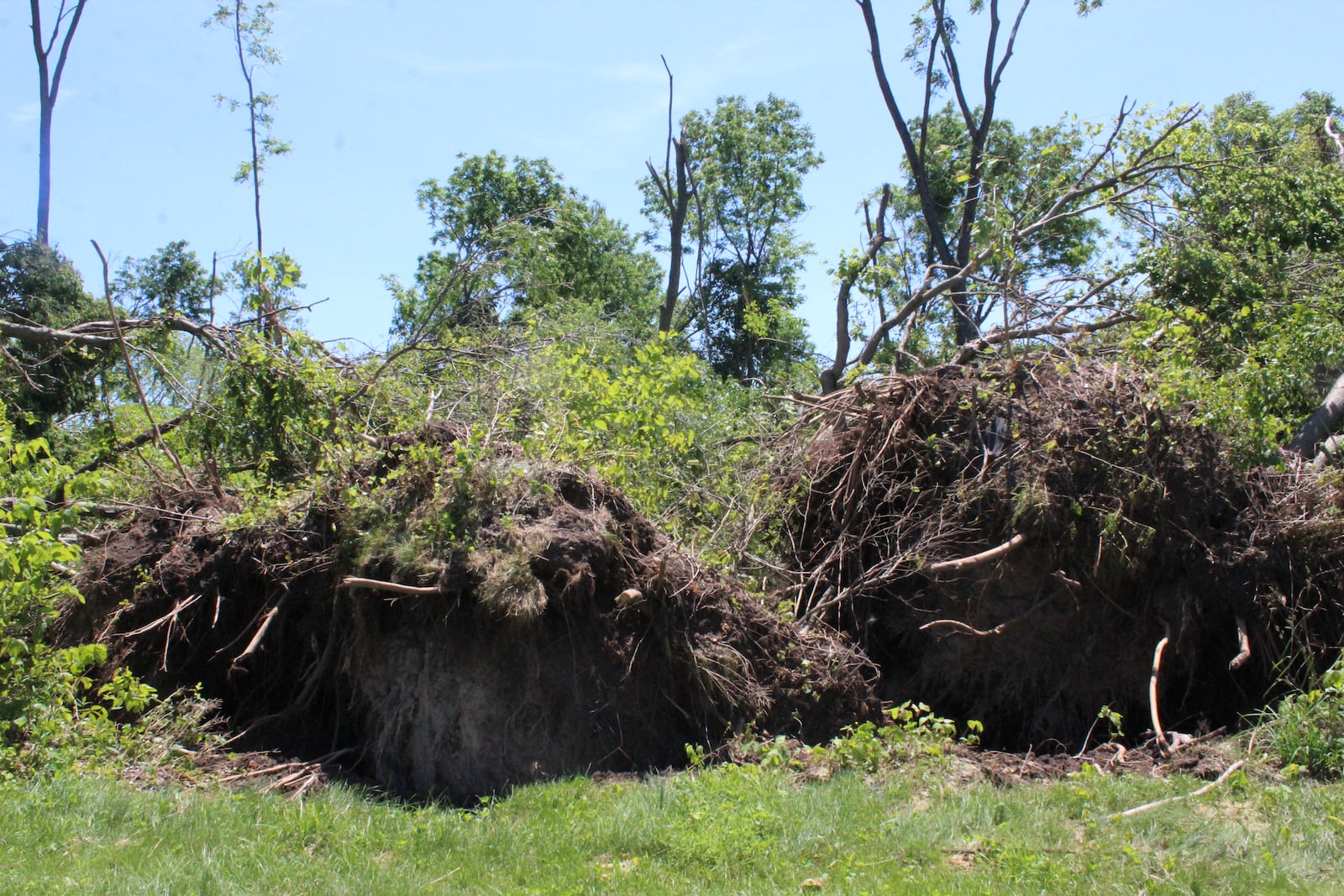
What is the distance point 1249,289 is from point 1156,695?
5651 mm

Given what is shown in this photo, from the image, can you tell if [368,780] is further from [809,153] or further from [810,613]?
[809,153]

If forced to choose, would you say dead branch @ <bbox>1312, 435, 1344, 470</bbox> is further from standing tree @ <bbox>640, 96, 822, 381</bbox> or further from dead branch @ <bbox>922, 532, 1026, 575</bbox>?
standing tree @ <bbox>640, 96, 822, 381</bbox>

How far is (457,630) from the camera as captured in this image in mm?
7391

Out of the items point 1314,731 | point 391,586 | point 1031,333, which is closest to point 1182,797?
point 1314,731

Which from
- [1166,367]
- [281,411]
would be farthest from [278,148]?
[1166,367]

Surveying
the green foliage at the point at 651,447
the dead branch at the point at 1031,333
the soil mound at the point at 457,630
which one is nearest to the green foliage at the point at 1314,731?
the soil mound at the point at 457,630

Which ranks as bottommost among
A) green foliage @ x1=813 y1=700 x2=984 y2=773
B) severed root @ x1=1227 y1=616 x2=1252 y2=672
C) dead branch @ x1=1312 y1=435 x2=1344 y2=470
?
green foliage @ x1=813 y1=700 x2=984 y2=773

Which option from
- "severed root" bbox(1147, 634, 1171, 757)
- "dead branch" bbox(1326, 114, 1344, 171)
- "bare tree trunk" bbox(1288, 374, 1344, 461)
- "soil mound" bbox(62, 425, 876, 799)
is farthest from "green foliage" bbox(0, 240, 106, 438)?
"dead branch" bbox(1326, 114, 1344, 171)

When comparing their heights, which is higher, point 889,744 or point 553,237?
point 553,237

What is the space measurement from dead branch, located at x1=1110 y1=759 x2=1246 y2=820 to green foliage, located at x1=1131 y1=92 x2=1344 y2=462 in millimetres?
2809

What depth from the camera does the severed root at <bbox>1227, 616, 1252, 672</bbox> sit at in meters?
7.70

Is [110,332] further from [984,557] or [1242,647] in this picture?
[1242,647]

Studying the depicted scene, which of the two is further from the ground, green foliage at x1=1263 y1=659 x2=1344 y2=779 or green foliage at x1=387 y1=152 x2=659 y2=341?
green foliage at x1=387 y1=152 x2=659 y2=341

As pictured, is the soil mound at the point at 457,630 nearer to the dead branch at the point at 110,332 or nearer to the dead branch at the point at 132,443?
the dead branch at the point at 132,443
